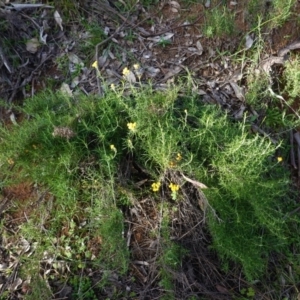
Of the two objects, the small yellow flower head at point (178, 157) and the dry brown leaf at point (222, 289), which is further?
the dry brown leaf at point (222, 289)

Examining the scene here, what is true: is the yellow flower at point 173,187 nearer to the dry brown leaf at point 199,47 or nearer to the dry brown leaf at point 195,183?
the dry brown leaf at point 195,183

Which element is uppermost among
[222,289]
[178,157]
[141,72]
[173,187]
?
[141,72]

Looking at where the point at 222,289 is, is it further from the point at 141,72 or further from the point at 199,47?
the point at 199,47

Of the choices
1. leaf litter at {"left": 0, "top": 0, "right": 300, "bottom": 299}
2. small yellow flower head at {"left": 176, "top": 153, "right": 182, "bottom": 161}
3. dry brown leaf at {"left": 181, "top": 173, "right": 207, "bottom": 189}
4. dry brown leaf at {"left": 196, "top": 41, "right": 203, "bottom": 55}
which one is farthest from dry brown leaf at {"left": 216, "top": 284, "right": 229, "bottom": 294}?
dry brown leaf at {"left": 196, "top": 41, "right": 203, "bottom": 55}

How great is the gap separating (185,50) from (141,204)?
1.28 m

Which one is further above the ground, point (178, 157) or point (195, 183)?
point (178, 157)

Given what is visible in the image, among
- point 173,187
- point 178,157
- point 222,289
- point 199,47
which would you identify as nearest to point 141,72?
point 199,47

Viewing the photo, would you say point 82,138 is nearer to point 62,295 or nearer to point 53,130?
point 53,130

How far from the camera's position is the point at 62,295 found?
2.89 metres

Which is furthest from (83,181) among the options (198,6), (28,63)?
(198,6)

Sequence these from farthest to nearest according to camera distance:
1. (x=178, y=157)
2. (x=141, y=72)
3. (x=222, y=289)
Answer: (x=141, y=72), (x=222, y=289), (x=178, y=157)

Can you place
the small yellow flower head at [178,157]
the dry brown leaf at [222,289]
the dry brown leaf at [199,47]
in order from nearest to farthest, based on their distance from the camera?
the small yellow flower head at [178,157]
the dry brown leaf at [222,289]
the dry brown leaf at [199,47]

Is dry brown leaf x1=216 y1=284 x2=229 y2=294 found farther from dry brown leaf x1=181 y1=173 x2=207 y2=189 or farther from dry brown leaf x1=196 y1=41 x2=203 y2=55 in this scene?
dry brown leaf x1=196 y1=41 x2=203 y2=55

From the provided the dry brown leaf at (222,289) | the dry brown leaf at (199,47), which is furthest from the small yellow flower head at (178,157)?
the dry brown leaf at (199,47)
